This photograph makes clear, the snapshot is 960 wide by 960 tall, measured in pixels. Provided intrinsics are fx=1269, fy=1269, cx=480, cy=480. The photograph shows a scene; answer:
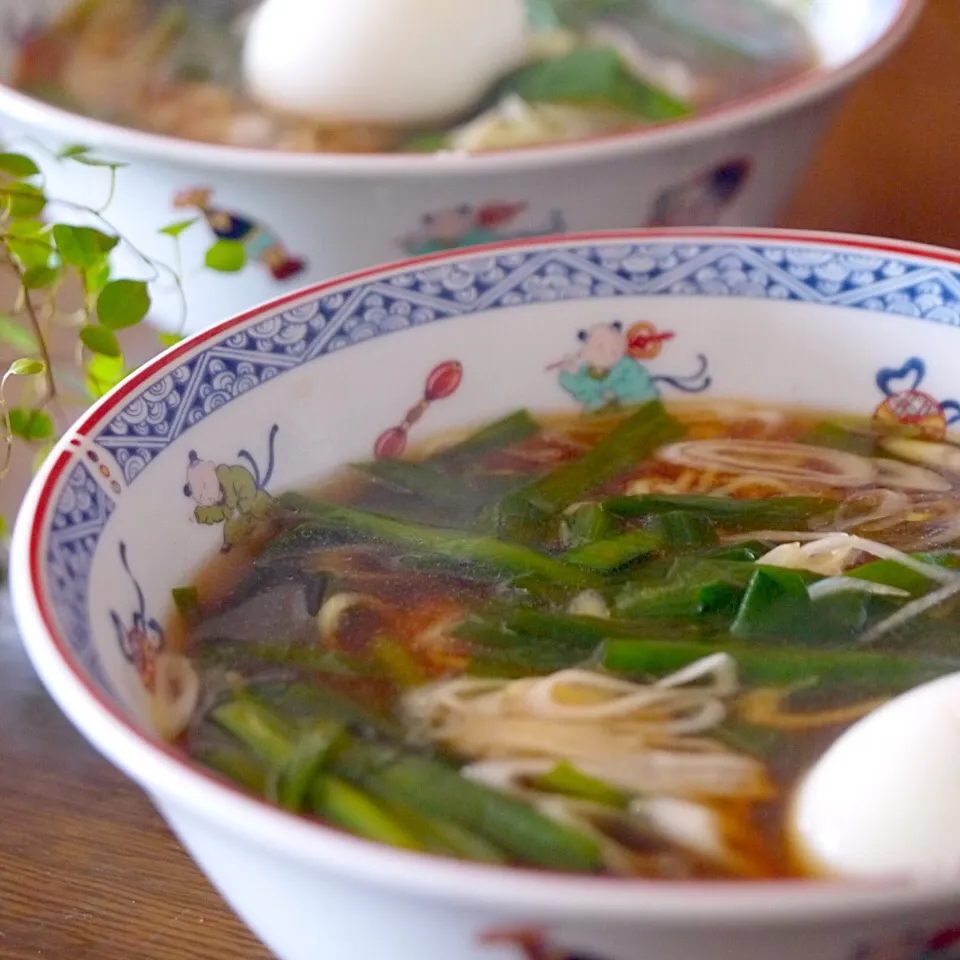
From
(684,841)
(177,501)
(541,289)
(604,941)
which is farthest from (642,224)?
(604,941)

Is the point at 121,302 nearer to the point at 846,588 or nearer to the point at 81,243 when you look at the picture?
the point at 81,243

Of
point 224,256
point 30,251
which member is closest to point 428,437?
point 224,256

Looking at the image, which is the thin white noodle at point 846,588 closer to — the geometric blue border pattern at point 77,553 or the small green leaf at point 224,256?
the geometric blue border pattern at point 77,553

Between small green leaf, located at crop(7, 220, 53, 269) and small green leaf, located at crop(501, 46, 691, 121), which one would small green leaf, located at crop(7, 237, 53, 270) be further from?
small green leaf, located at crop(501, 46, 691, 121)

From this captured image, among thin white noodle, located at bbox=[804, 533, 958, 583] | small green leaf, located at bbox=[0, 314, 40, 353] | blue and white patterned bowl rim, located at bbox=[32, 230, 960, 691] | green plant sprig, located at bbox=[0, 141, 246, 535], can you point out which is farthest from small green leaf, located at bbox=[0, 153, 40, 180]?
thin white noodle, located at bbox=[804, 533, 958, 583]

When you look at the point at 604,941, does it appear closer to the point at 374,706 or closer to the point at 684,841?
the point at 684,841

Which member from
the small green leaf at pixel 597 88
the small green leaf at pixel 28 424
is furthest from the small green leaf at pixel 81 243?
the small green leaf at pixel 597 88
